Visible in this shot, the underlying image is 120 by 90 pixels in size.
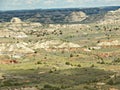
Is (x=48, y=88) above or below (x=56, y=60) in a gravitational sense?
above

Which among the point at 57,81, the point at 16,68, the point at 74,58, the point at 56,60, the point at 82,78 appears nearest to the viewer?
the point at 57,81

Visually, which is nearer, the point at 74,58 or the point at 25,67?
the point at 25,67

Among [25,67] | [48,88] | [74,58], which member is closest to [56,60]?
[74,58]

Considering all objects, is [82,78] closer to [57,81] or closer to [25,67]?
[57,81]

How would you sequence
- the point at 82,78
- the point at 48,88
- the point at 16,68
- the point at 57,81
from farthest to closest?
the point at 16,68 → the point at 82,78 → the point at 57,81 → the point at 48,88

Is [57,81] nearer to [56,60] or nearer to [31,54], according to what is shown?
[56,60]

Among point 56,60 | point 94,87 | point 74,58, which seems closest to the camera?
point 94,87

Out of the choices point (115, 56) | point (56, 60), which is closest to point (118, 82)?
point (56, 60)

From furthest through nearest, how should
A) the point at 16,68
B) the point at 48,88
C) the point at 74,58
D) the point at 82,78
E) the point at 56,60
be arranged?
the point at 74,58
the point at 56,60
the point at 16,68
the point at 82,78
the point at 48,88

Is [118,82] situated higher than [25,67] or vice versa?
[118,82]
